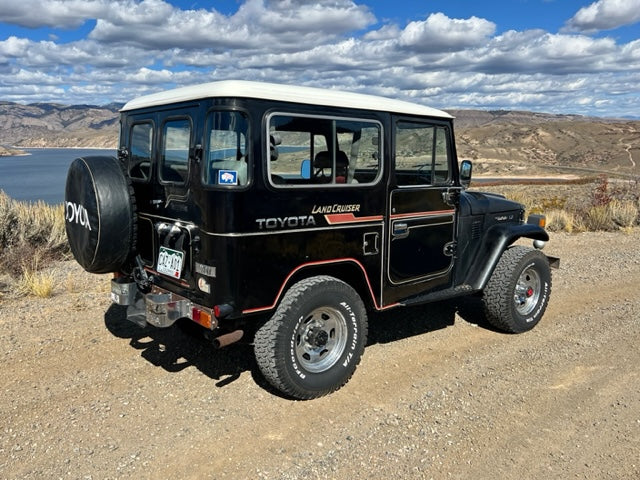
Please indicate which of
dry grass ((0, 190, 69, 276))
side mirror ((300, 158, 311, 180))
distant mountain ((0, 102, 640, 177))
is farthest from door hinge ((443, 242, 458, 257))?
distant mountain ((0, 102, 640, 177))

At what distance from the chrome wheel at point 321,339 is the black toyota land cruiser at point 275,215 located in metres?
0.01

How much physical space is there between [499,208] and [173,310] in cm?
368

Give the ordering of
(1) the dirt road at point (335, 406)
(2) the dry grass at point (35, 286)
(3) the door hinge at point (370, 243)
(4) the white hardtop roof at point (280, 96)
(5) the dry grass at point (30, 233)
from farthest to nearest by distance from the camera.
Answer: (5) the dry grass at point (30, 233) → (2) the dry grass at point (35, 286) → (3) the door hinge at point (370, 243) → (4) the white hardtop roof at point (280, 96) → (1) the dirt road at point (335, 406)

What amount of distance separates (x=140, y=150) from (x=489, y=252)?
11.8 ft

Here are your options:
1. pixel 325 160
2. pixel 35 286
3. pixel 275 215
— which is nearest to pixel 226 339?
pixel 275 215

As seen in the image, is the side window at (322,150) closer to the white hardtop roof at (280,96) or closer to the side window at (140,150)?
the white hardtop roof at (280,96)

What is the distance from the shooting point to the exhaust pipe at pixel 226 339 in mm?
3713

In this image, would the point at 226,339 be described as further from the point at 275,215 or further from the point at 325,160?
the point at 325,160

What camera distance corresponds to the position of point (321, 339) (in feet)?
13.5

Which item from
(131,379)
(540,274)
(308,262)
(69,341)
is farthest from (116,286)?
(540,274)

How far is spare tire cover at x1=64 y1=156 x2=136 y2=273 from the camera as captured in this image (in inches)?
153

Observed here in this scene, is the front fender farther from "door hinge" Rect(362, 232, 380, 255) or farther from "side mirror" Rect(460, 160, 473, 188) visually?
"door hinge" Rect(362, 232, 380, 255)

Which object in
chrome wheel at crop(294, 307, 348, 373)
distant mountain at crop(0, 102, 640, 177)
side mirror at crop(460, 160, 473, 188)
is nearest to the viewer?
chrome wheel at crop(294, 307, 348, 373)

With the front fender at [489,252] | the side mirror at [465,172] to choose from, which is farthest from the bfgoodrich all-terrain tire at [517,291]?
the side mirror at [465,172]
